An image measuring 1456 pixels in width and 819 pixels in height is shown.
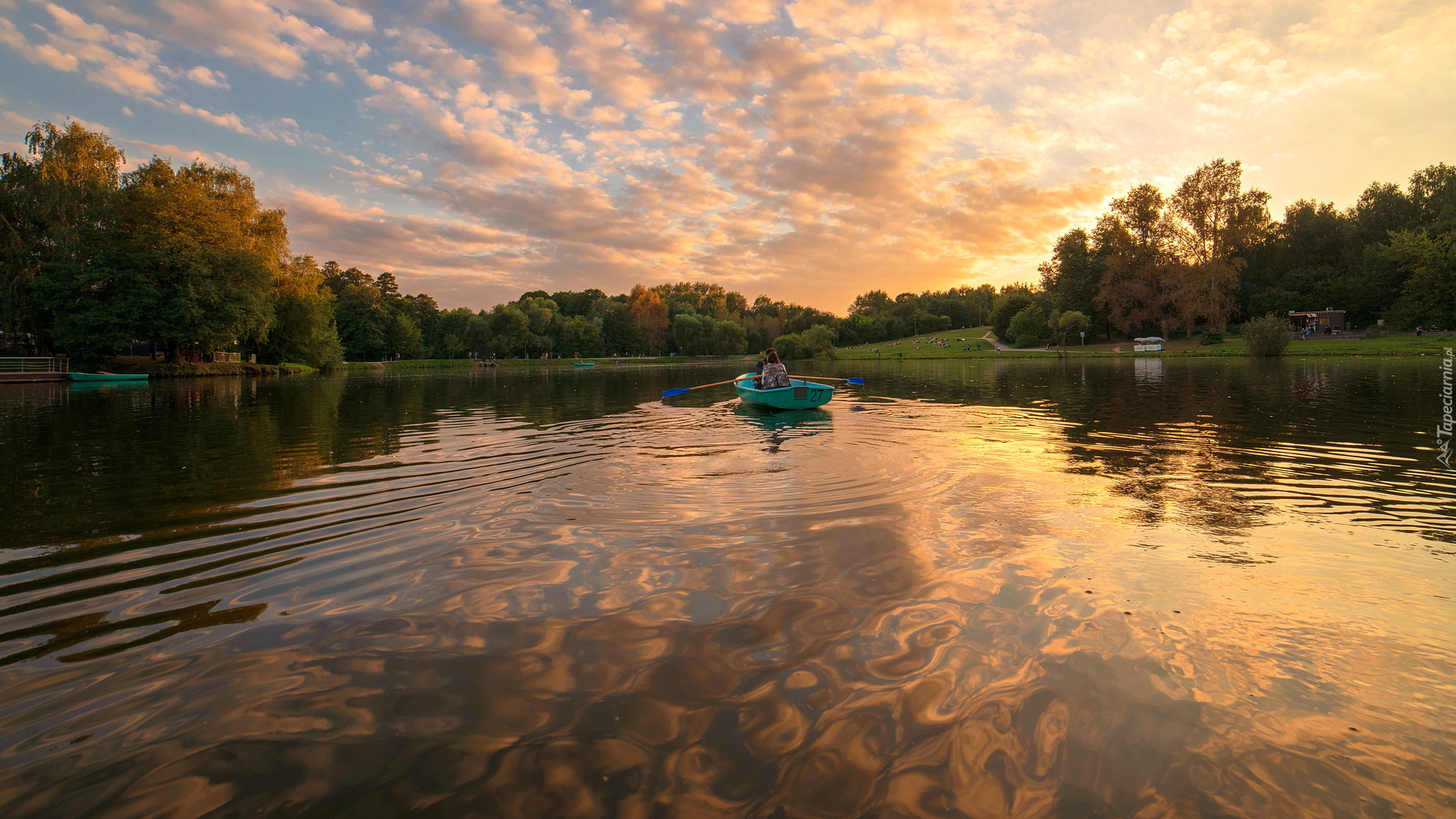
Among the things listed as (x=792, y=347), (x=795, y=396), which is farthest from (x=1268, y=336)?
(x=792, y=347)

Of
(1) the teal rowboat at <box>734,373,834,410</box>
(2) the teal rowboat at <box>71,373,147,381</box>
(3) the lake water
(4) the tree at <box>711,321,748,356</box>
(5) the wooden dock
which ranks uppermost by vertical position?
(4) the tree at <box>711,321,748,356</box>

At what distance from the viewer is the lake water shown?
2.91 meters

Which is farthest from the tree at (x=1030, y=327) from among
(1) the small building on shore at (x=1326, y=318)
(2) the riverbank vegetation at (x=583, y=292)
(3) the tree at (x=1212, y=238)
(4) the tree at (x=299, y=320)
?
(4) the tree at (x=299, y=320)

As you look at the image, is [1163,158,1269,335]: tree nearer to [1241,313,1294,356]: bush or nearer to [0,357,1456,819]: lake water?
[1241,313,1294,356]: bush

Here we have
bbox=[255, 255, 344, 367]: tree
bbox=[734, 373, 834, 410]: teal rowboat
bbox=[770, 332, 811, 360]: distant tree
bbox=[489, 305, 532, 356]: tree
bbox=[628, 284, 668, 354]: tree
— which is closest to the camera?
bbox=[734, 373, 834, 410]: teal rowboat

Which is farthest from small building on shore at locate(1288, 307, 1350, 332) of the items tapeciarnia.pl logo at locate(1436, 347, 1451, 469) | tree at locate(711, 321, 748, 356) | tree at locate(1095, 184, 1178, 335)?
tree at locate(711, 321, 748, 356)

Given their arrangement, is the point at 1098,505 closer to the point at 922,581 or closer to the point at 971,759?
the point at 922,581

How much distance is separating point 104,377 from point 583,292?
120440mm

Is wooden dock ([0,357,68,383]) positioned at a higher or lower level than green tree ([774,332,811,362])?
lower

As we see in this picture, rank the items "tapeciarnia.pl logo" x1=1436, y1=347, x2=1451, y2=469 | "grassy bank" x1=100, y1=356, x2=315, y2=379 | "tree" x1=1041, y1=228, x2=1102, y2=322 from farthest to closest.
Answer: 1. "tree" x1=1041, y1=228, x2=1102, y2=322
2. "grassy bank" x1=100, y1=356, x2=315, y2=379
3. "tapeciarnia.pl logo" x1=1436, y1=347, x2=1451, y2=469

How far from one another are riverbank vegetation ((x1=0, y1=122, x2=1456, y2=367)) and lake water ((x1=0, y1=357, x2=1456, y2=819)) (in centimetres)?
4763

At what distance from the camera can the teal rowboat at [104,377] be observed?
40.2 metres

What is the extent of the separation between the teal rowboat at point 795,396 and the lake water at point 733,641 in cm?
876

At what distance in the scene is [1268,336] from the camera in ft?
180
